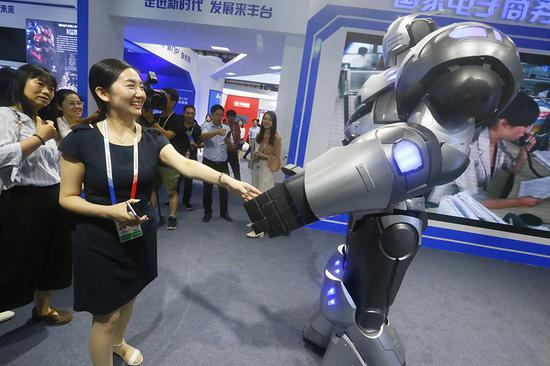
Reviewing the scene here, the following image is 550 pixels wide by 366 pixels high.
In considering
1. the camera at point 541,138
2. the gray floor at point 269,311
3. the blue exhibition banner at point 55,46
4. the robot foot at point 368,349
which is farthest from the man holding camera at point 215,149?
the camera at point 541,138

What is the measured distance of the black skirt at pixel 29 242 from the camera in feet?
4.82

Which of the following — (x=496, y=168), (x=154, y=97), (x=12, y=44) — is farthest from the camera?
(x=12, y=44)

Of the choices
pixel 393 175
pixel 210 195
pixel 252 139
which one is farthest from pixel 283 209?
pixel 252 139

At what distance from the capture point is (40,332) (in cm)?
164

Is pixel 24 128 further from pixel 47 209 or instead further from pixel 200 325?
pixel 200 325

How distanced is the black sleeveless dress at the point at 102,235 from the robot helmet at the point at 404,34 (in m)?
1.20

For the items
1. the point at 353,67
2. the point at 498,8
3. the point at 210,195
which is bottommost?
the point at 210,195

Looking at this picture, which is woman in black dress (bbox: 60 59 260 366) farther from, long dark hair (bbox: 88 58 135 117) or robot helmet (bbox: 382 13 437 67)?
robot helmet (bbox: 382 13 437 67)

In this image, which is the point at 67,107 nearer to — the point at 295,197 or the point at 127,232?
the point at 127,232

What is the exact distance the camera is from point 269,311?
6.80ft

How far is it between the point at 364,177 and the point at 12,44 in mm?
6748

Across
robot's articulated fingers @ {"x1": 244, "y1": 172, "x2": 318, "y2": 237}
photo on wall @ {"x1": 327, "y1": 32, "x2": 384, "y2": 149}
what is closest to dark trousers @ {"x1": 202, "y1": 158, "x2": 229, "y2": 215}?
photo on wall @ {"x1": 327, "y1": 32, "x2": 384, "y2": 149}

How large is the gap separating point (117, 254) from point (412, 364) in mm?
1773

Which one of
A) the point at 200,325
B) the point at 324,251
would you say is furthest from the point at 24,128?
the point at 324,251
